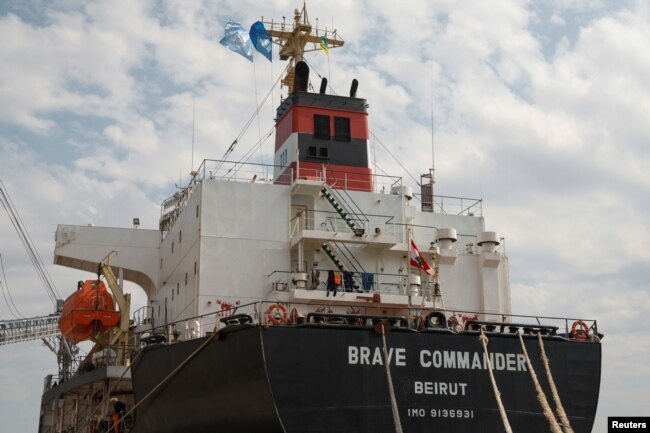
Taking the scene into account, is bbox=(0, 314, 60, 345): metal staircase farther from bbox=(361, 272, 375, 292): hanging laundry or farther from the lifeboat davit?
bbox=(361, 272, 375, 292): hanging laundry

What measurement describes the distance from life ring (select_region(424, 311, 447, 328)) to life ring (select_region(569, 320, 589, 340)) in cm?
329

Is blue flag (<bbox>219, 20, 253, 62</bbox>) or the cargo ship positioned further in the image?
blue flag (<bbox>219, 20, 253, 62</bbox>)

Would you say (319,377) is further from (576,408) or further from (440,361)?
(576,408)

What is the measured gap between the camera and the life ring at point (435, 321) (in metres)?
17.6

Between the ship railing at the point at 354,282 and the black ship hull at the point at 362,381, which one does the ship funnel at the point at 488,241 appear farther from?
the black ship hull at the point at 362,381

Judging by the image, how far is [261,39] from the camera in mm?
26891

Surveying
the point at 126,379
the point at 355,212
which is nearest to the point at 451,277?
the point at 355,212

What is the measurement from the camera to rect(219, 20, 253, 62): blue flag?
26808 millimetres

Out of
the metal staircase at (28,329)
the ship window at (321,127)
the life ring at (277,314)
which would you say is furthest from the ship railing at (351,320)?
the metal staircase at (28,329)

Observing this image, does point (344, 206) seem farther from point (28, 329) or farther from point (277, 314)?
point (28, 329)

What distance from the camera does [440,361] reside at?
56.4ft

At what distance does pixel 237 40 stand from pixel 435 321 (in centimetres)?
1296

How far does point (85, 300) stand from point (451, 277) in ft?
32.3

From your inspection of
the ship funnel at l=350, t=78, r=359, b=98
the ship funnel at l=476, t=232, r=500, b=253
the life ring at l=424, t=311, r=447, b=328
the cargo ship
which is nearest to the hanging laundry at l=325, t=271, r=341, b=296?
the cargo ship
